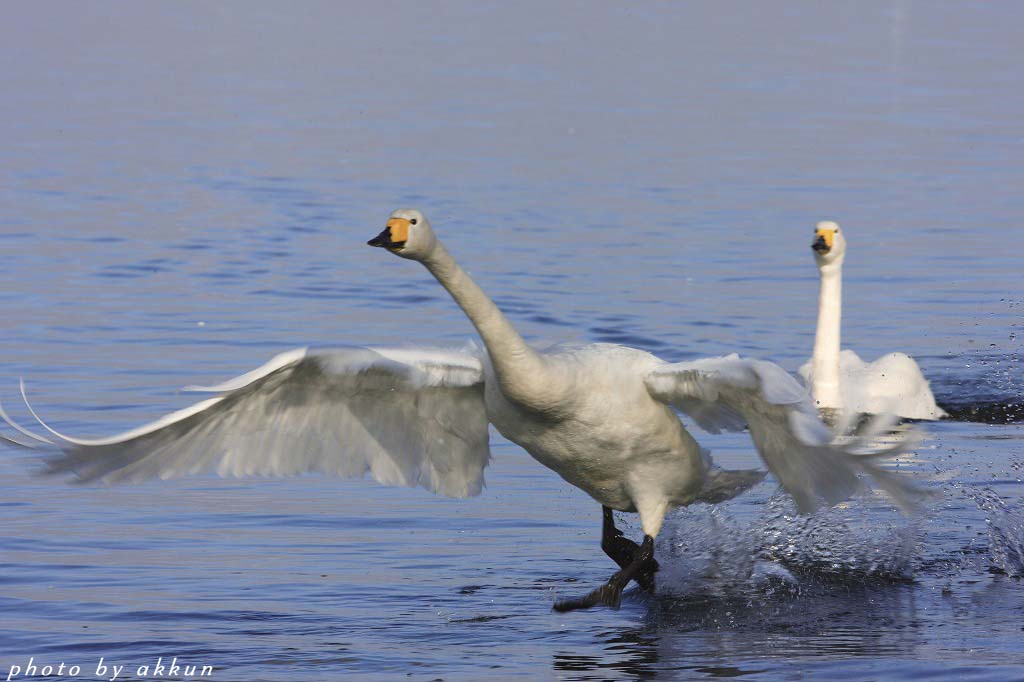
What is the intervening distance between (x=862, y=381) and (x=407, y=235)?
5.76 m

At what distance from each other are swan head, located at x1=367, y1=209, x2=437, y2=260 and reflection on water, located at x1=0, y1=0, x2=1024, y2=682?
55.8 inches

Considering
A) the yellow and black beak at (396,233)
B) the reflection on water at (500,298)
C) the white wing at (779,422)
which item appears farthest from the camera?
the reflection on water at (500,298)

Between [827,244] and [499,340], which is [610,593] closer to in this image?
[499,340]

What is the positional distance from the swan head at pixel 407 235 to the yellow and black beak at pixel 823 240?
20.2 feet

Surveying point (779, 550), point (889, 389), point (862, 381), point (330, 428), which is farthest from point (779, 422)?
point (862, 381)

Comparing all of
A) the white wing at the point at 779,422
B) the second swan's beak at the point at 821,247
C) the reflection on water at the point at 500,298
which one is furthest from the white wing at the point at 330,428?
the second swan's beak at the point at 821,247

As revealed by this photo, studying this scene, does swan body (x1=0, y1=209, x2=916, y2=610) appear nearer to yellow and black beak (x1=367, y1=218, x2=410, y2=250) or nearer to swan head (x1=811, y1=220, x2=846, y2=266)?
yellow and black beak (x1=367, y1=218, x2=410, y2=250)

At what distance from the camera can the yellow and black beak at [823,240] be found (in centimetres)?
1288

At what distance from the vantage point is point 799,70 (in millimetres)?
31125

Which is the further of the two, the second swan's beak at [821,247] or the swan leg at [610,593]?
the second swan's beak at [821,247]

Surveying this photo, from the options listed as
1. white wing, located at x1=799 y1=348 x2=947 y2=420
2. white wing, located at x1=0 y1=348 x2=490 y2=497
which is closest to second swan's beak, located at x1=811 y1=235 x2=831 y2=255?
white wing, located at x1=799 y1=348 x2=947 y2=420

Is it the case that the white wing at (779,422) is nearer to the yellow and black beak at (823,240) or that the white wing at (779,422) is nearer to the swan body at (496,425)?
the swan body at (496,425)

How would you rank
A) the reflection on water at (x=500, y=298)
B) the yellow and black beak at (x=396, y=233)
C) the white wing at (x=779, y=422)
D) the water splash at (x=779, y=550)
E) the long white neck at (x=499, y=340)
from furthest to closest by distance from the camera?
the water splash at (x=779, y=550) → the reflection on water at (x=500, y=298) → the long white neck at (x=499, y=340) → the white wing at (x=779, y=422) → the yellow and black beak at (x=396, y=233)

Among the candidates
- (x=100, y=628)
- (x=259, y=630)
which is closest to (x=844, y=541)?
(x=259, y=630)
